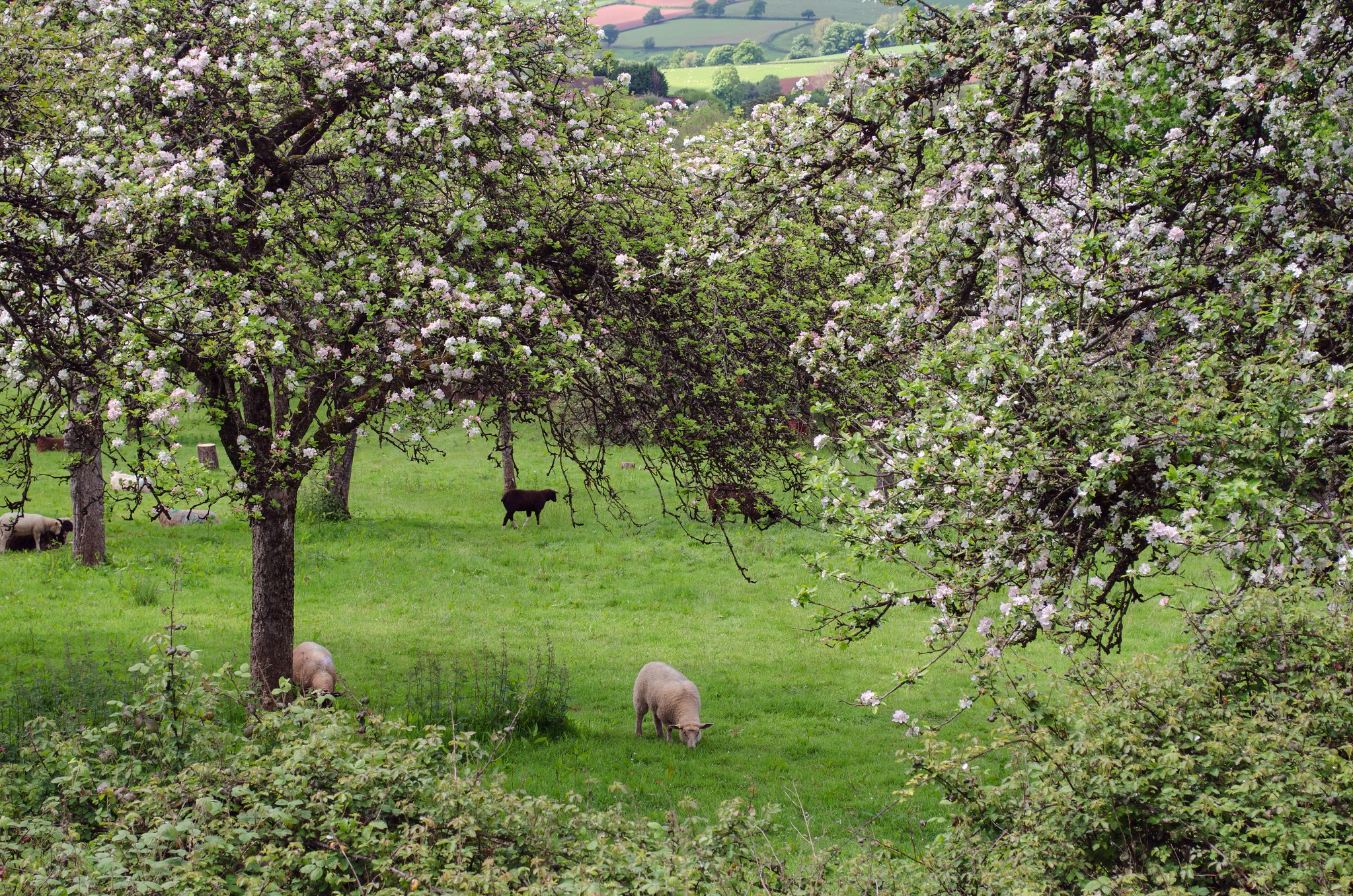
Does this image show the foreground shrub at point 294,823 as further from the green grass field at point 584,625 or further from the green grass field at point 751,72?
the green grass field at point 751,72

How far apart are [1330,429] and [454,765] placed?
18.7 ft

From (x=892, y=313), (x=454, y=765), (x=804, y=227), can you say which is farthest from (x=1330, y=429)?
(x=804, y=227)

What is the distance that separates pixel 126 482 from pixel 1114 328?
26.1ft

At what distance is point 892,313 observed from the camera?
27.3ft

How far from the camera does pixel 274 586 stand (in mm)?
12398

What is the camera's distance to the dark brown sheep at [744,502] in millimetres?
11102

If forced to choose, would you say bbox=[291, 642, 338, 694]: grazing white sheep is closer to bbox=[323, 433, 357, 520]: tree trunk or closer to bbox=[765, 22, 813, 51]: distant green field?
bbox=[323, 433, 357, 520]: tree trunk

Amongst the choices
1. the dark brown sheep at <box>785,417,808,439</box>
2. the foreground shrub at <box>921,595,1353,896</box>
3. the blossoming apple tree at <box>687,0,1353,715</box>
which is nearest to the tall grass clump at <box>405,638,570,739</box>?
the dark brown sheep at <box>785,417,808,439</box>

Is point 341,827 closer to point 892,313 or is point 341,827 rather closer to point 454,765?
point 454,765

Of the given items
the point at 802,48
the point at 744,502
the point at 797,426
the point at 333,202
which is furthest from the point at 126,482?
the point at 802,48

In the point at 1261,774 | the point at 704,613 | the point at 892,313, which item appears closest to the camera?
the point at 1261,774

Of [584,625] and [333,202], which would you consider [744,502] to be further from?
[584,625]

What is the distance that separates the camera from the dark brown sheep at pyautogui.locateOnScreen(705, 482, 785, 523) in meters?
11.1

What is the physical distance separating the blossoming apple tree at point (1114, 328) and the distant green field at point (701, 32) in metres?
111
